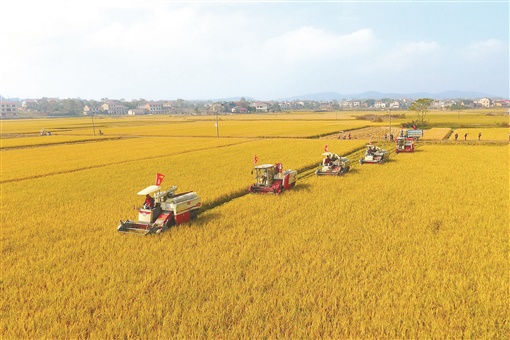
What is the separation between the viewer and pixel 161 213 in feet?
40.6

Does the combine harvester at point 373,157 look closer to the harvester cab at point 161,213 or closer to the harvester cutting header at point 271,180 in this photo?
the harvester cutting header at point 271,180

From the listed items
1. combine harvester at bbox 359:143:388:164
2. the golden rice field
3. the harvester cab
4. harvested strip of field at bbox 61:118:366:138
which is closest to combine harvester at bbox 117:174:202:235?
the harvester cab

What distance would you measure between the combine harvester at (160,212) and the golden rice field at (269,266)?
44 centimetres

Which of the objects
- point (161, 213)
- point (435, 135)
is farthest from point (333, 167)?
point (435, 135)

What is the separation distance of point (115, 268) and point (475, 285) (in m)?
8.98

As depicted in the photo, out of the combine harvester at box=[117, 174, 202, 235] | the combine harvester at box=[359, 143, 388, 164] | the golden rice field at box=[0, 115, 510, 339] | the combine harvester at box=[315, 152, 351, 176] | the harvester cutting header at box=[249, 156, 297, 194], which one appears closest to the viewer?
the golden rice field at box=[0, 115, 510, 339]

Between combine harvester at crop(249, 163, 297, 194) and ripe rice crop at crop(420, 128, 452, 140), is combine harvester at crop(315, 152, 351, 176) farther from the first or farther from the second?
ripe rice crop at crop(420, 128, 452, 140)

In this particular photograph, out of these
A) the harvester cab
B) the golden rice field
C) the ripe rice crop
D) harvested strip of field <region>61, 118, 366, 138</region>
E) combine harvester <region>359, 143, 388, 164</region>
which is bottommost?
the golden rice field

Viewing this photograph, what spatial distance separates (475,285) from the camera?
7695 millimetres

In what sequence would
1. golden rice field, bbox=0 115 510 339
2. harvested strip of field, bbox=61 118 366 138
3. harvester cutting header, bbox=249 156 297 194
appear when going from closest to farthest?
golden rice field, bbox=0 115 510 339 → harvester cutting header, bbox=249 156 297 194 → harvested strip of field, bbox=61 118 366 138

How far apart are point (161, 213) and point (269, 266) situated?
537cm

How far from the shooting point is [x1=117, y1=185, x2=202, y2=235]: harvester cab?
11.6m

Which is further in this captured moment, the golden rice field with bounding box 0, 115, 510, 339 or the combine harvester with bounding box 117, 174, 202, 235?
the combine harvester with bounding box 117, 174, 202, 235

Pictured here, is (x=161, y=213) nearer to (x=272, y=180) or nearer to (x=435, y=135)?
(x=272, y=180)
